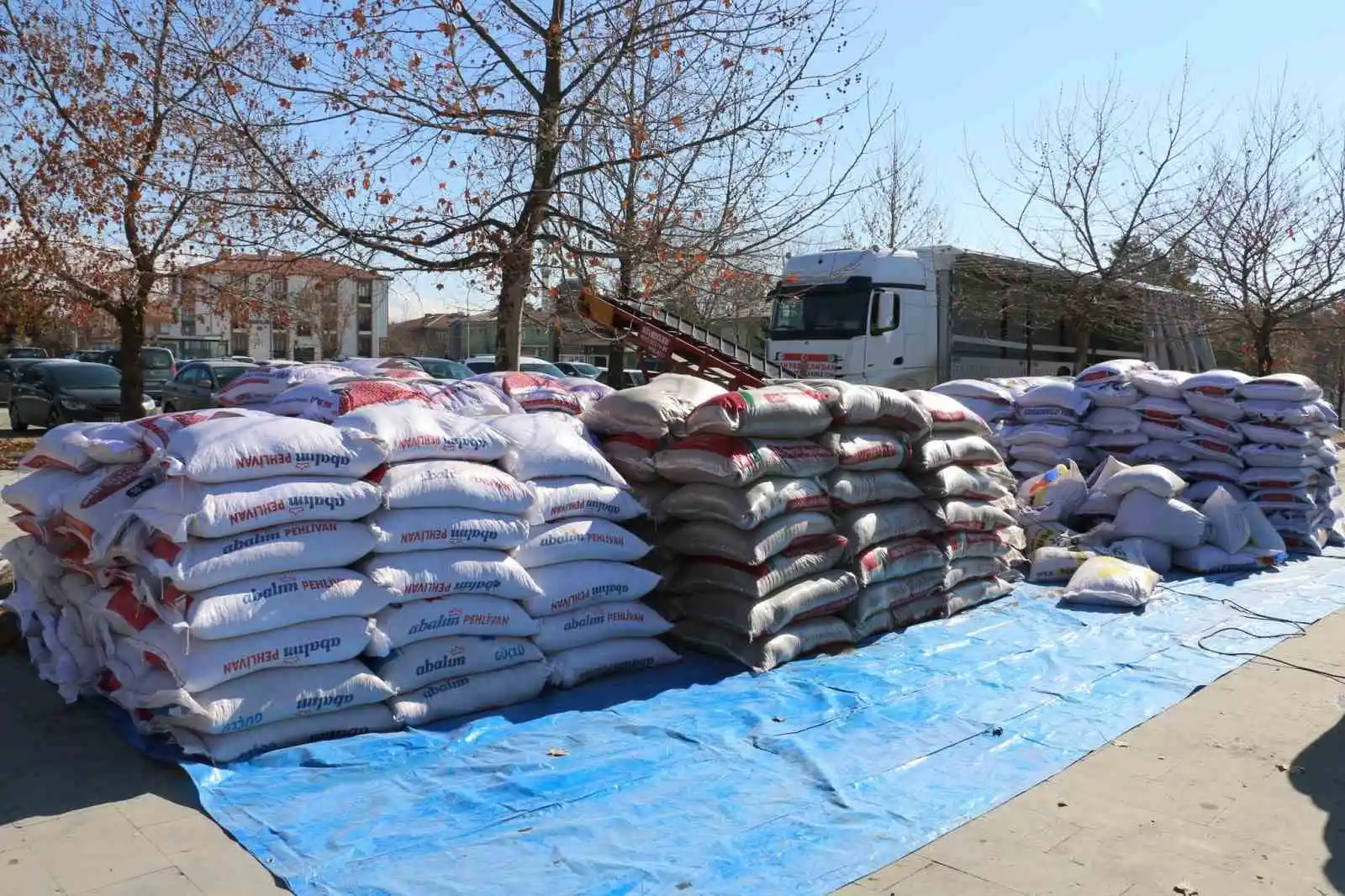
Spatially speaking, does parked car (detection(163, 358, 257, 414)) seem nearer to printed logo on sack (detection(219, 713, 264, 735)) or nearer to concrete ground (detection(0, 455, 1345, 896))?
concrete ground (detection(0, 455, 1345, 896))

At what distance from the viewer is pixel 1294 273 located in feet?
63.5

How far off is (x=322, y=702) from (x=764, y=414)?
2627 mm

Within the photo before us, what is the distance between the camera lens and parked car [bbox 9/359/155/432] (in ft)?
59.8

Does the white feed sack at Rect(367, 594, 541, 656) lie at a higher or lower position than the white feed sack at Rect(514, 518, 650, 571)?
lower

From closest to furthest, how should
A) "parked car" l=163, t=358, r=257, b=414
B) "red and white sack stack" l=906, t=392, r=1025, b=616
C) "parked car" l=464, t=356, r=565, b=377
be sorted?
"red and white sack stack" l=906, t=392, r=1025, b=616 < "parked car" l=163, t=358, r=257, b=414 < "parked car" l=464, t=356, r=565, b=377

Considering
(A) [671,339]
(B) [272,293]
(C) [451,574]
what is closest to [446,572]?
(C) [451,574]

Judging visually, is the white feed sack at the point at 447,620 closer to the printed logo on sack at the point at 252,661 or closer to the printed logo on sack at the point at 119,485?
the printed logo on sack at the point at 252,661

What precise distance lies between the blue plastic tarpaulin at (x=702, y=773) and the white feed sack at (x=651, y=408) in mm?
1287

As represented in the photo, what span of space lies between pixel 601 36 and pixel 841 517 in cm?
415

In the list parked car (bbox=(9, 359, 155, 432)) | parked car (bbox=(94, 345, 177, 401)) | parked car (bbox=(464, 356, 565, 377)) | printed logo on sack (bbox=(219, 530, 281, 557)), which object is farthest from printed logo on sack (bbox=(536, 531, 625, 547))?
parked car (bbox=(94, 345, 177, 401))

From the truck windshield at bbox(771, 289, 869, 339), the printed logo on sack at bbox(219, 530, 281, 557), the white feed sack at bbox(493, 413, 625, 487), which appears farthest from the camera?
the truck windshield at bbox(771, 289, 869, 339)

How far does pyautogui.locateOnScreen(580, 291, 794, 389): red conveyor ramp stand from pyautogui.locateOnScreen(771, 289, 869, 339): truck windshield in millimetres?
3277

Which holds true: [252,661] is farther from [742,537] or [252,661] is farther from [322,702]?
[742,537]

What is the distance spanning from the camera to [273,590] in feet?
A: 13.5
